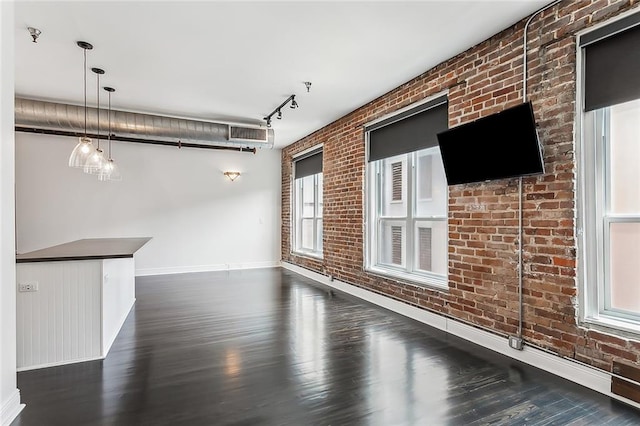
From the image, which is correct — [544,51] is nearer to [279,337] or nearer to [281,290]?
[279,337]

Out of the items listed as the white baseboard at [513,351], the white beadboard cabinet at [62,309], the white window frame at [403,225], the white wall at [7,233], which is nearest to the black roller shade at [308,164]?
the white window frame at [403,225]

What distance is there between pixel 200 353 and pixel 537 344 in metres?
2.93

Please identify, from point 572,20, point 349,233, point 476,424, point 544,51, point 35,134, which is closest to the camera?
point 476,424

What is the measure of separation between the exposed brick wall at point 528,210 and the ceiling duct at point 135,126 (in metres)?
2.95

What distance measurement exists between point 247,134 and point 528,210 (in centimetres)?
456

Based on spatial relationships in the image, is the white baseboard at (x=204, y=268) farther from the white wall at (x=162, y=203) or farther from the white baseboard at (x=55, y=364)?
the white baseboard at (x=55, y=364)

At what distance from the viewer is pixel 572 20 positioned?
2602 mm

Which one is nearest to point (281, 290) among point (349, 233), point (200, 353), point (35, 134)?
point (349, 233)

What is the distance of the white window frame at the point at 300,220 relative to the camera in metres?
7.23

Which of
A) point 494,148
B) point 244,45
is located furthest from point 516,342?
point 244,45

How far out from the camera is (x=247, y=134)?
6.01 meters

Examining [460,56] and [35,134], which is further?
[35,134]

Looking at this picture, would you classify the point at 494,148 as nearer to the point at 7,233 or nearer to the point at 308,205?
the point at 7,233


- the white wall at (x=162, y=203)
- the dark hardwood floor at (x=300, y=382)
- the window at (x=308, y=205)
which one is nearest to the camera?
the dark hardwood floor at (x=300, y=382)
